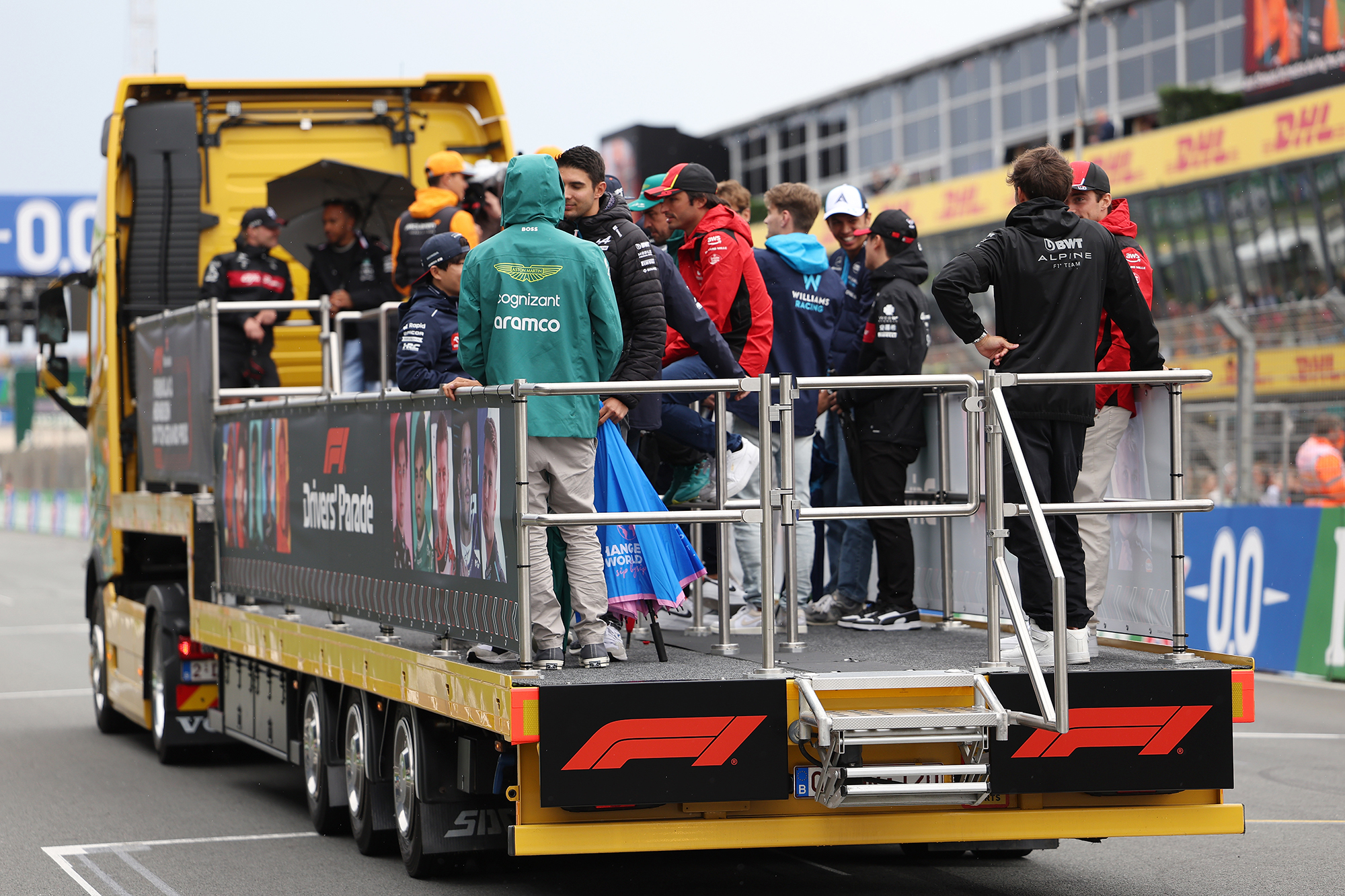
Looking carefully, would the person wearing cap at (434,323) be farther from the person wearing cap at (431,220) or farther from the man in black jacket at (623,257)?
the person wearing cap at (431,220)

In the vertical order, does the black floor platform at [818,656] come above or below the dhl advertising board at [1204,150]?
below

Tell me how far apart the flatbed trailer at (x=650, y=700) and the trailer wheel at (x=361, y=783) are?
2 cm

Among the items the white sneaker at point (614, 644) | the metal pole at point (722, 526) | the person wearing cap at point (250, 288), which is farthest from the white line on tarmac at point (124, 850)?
the person wearing cap at point (250, 288)

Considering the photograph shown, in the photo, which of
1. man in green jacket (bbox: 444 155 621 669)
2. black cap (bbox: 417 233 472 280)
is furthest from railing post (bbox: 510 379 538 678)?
black cap (bbox: 417 233 472 280)

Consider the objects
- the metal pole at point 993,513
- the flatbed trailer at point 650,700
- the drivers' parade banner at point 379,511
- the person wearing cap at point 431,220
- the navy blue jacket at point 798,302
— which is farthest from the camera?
the person wearing cap at point 431,220

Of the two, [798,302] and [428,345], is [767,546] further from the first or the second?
[798,302]

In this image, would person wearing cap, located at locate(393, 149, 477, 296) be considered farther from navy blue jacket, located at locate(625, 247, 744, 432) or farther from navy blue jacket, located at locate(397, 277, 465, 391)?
navy blue jacket, located at locate(625, 247, 744, 432)

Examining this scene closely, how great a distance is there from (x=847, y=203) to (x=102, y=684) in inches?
255

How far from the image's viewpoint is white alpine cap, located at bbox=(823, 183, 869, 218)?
30.6ft

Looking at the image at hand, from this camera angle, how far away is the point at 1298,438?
1608 centimetres

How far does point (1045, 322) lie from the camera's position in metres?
6.79

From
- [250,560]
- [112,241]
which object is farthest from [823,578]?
[112,241]

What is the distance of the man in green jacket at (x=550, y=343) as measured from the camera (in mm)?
6375

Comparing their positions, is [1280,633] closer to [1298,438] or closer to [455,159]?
[1298,438]
